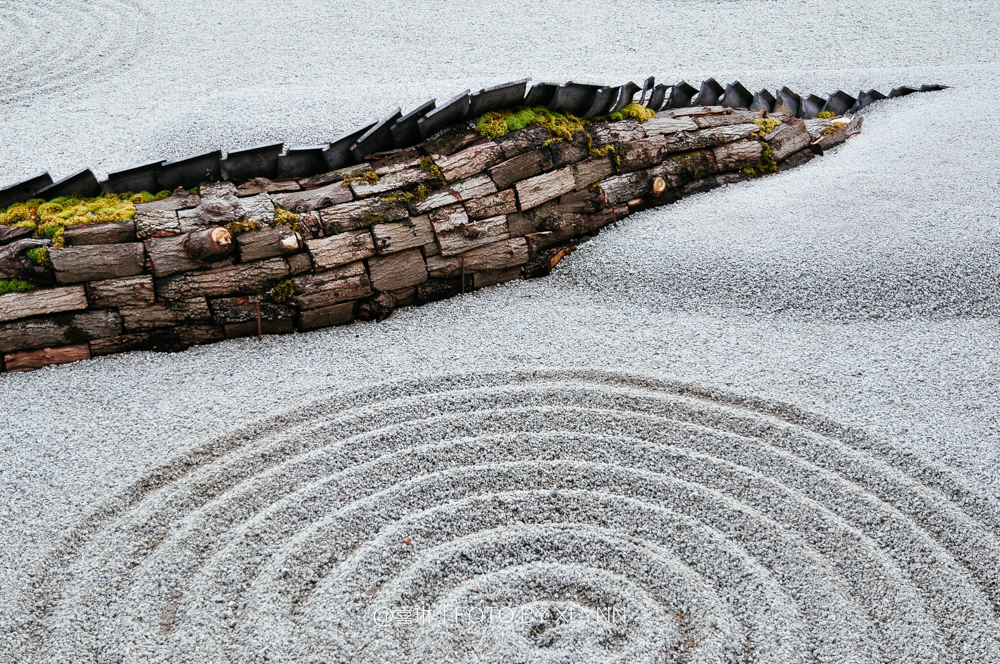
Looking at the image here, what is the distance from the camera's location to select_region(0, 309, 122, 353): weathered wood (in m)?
5.49

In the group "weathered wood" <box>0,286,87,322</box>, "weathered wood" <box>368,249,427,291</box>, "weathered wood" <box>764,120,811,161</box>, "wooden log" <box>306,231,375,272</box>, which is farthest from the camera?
"weathered wood" <box>764,120,811,161</box>

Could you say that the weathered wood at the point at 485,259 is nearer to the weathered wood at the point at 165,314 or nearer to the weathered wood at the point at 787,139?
the weathered wood at the point at 165,314

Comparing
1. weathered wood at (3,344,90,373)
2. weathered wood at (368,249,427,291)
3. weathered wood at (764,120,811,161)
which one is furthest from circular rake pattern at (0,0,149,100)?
weathered wood at (764,120,811,161)

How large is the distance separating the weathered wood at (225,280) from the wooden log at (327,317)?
0.39 meters

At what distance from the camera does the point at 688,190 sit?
7605 mm

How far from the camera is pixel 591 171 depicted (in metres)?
7.03

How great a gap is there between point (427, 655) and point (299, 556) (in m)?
0.96

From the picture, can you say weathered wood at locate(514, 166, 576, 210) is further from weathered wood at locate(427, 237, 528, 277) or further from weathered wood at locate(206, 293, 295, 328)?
weathered wood at locate(206, 293, 295, 328)

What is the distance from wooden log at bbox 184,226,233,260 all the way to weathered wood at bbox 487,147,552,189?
235cm

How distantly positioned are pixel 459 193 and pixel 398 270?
2.89 feet

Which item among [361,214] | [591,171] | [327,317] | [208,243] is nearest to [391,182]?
[361,214]

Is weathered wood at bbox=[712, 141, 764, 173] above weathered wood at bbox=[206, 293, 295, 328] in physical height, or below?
above

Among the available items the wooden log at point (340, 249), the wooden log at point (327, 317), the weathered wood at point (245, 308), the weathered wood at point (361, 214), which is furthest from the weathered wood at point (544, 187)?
the weathered wood at point (245, 308)

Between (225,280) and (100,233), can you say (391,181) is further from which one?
(100,233)
